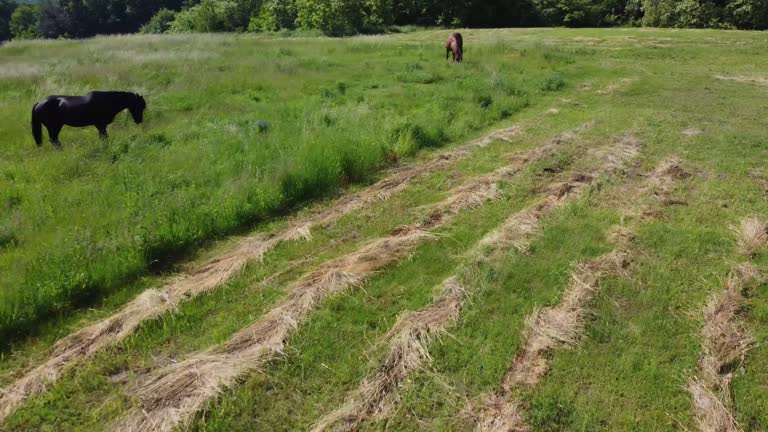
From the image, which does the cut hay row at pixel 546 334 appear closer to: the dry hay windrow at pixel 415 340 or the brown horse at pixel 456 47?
the dry hay windrow at pixel 415 340

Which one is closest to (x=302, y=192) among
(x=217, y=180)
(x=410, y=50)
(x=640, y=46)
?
(x=217, y=180)

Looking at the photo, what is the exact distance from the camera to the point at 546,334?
369 cm

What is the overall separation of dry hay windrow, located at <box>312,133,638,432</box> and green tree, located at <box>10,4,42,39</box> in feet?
347

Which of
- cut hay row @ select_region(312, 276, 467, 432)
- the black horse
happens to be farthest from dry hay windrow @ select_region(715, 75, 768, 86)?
the black horse

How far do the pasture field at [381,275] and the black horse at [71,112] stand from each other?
1.06 ft

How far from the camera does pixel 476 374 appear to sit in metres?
3.35

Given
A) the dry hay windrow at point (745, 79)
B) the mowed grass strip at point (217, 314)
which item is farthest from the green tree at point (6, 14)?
the dry hay windrow at point (745, 79)

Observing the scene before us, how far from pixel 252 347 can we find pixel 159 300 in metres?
1.18

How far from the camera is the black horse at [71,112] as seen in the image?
7.66 m

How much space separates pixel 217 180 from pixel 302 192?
49.2 inches

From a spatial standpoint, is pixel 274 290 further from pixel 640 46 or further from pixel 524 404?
pixel 640 46

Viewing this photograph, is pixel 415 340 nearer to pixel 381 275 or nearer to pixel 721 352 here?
pixel 381 275

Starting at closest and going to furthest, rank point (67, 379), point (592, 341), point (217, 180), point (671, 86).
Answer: point (67, 379)
point (592, 341)
point (217, 180)
point (671, 86)

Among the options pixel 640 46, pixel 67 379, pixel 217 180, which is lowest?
pixel 67 379
